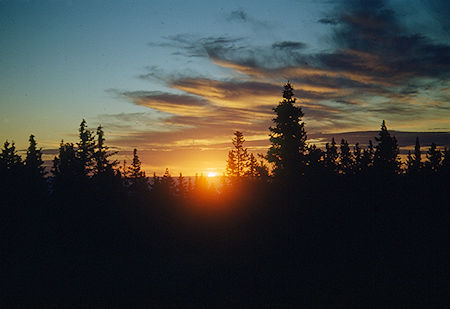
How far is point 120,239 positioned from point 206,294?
12454mm

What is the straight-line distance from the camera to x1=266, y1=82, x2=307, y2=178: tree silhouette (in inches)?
1367

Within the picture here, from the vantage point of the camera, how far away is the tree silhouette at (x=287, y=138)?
34.7 metres

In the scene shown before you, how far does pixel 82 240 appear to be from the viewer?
25.9 m

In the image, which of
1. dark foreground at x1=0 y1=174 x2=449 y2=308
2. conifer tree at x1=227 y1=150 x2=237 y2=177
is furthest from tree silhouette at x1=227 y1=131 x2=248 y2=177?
dark foreground at x1=0 y1=174 x2=449 y2=308

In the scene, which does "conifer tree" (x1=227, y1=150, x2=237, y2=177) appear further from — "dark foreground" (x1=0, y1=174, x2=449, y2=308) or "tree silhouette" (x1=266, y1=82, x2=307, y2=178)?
"dark foreground" (x1=0, y1=174, x2=449, y2=308)

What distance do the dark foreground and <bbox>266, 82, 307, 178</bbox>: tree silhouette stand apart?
8.24m

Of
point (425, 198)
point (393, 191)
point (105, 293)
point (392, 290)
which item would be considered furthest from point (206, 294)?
point (425, 198)

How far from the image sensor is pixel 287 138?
35406 millimetres

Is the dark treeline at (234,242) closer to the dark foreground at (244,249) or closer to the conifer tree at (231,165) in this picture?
the dark foreground at (244,249)

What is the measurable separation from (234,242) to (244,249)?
1.63m

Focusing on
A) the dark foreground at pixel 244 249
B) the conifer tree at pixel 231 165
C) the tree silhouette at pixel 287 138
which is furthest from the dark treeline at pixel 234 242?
the conifer tree at pixel 231 165

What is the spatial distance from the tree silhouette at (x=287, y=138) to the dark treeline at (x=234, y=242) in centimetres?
626

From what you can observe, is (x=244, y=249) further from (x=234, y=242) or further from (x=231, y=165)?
(x=231, y=165)

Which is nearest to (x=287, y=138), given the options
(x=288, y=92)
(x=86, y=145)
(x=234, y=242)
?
(x=288, y=92)
